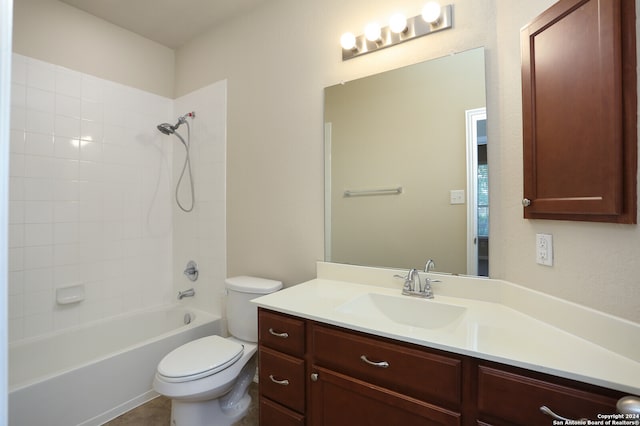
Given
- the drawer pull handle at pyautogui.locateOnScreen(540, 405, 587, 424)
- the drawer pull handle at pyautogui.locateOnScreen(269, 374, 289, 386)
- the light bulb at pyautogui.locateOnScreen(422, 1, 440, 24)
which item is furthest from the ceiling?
the drawer pull handle at pyautogui.locateOnScreen(540, 405, 587, 424)

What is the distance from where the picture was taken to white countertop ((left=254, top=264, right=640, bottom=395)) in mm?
794

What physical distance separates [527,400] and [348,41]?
5.96 feet

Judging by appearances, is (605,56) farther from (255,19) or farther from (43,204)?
(43,204)

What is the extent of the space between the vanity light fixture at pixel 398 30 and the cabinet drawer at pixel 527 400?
5.05 feet

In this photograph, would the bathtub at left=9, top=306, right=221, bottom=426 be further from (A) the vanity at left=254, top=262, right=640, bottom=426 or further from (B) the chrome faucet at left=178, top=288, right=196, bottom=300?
(A) the vanity at left=254, top=262, right=640, bottom=426

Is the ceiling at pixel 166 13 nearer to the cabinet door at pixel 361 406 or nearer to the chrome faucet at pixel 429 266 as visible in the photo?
the chrome faucet at pixel 429 266

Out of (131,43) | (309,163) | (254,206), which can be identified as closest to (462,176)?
(309,163)

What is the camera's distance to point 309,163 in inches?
75.9

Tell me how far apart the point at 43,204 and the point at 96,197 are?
321 millimetres

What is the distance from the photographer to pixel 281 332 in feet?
4.35

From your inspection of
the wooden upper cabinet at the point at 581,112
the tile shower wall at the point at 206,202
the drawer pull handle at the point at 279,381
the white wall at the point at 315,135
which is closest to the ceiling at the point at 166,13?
the white wall at the point at 315,135

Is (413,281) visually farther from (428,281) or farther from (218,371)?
(218,371)

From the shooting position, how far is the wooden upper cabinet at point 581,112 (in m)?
0.84

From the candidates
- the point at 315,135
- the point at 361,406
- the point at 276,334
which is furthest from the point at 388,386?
the point at 315,135
